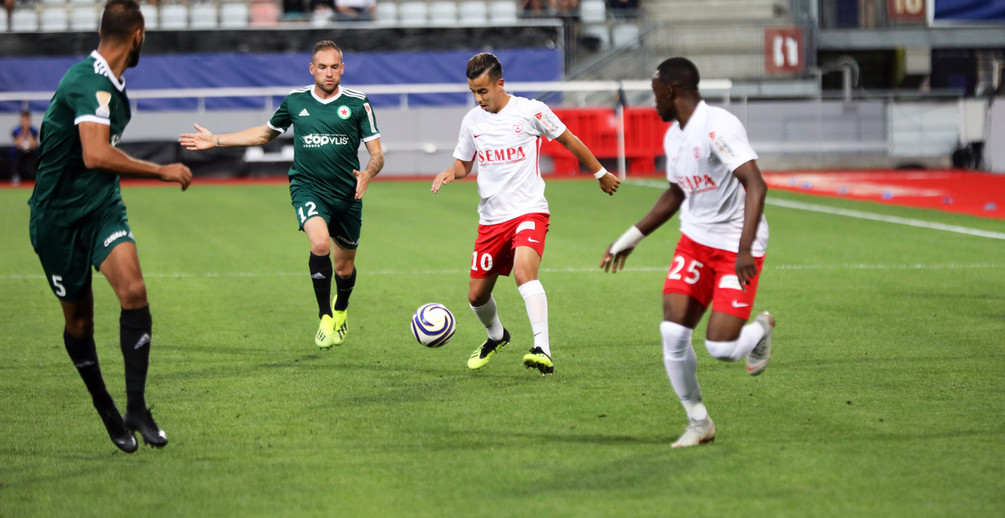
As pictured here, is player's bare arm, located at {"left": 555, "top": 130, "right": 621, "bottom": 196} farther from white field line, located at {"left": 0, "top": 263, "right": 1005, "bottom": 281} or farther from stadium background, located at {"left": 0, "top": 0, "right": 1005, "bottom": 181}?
stadium background, located at {"left": 0, "top": 0, "right": 1005, "bottom": 181}

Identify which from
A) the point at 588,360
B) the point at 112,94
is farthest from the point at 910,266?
the point at 112,94

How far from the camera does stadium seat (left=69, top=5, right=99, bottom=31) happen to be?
3356 centimetres

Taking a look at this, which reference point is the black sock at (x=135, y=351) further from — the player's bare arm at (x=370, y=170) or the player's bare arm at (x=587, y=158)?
the player's bare arm at (x=587, y=158)

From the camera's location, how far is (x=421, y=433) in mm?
6051

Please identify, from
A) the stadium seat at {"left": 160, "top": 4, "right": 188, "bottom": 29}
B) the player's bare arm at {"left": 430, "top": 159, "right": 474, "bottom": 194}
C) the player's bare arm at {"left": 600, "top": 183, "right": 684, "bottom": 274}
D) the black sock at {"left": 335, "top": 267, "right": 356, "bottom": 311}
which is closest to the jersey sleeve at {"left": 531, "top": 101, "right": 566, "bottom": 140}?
the player's bare arm at {"left": 430, "top": 159, "right": 474, "bottom": 194}

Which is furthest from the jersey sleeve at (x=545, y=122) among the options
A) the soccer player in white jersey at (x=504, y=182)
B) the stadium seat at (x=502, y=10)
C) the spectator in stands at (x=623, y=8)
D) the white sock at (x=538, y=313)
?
the spectator in stands at (x=623, y=8)

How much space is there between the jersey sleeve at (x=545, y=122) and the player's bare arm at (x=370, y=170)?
1.15 m

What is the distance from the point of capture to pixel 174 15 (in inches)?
1331

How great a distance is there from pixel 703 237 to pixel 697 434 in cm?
96

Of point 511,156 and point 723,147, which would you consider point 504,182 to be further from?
point 723,147

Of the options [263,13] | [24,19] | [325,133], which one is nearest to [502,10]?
[263,13]

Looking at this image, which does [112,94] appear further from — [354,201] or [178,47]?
[178,47]

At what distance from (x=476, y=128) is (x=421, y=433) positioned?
2645 mm

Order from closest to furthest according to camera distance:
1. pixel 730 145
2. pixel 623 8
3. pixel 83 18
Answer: pixel 730 145 < pixel 83 18 < pixel 623 8
